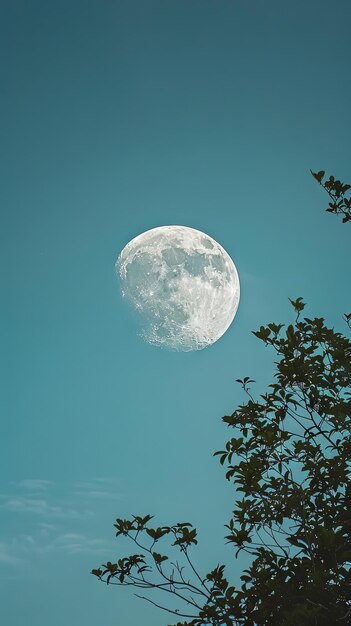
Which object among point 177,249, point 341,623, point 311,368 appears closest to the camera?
point 341,623

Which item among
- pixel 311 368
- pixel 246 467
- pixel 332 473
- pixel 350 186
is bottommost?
pixel 332 473

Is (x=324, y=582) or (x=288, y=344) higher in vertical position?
(x=288, y=344)

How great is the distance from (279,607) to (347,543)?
0.97 meters

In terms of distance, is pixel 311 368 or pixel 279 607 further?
pixel 311 368

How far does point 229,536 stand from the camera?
725 centimetres

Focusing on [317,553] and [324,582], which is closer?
[324,582]

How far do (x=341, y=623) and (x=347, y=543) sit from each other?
2.40 feet

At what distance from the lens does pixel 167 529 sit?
24.7 feet

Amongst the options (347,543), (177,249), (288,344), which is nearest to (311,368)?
(288,344)

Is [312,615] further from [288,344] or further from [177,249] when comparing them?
[177,249]

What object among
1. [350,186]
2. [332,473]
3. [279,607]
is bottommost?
[279,607]

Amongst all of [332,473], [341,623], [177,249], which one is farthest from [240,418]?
[177,249]

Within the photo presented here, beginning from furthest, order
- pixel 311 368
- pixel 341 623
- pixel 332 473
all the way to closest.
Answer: pixel 311 368, pixel 332 473, pixel 341 623

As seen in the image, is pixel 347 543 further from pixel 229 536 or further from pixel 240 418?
pixel 240 418
